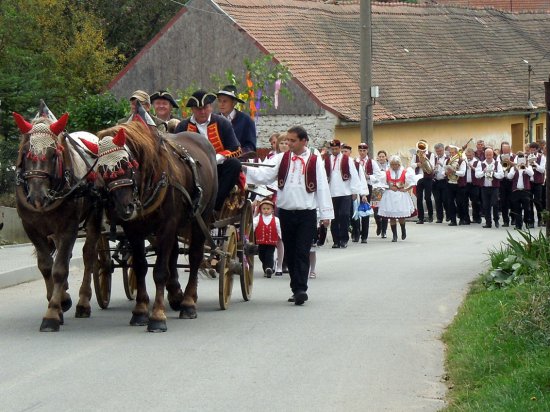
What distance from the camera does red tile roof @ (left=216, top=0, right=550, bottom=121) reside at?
39.5 meters

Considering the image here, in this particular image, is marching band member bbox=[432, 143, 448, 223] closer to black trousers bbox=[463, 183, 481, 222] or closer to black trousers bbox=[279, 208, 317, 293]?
black trousers bbox=[463, 183, 481, 222]

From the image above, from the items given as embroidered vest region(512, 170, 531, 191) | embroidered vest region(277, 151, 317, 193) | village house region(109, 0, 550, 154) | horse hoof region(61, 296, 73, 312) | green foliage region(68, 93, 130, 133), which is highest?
village house region(109, 0, 550, 154)

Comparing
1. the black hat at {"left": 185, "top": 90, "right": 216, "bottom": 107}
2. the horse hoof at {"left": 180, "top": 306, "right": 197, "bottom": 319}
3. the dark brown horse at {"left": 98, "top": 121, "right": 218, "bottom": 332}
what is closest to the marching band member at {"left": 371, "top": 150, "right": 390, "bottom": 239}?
the black hat at {"left": 185, "top": 90, "right": 216, "bottom": 107}

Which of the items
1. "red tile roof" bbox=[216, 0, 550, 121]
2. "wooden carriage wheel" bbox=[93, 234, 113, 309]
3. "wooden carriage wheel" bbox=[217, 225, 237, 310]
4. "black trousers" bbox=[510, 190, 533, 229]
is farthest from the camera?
"red tile roof" bbox=[216, 0, 550, 121]

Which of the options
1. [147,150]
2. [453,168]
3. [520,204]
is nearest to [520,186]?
[520,204]

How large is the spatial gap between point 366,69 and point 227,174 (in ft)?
51.7

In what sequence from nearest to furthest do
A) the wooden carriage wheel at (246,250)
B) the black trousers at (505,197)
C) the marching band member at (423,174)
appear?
the wooden carriage wheel at (246,250) < the black trousers at (505,197) < the marching band member at (423,174)

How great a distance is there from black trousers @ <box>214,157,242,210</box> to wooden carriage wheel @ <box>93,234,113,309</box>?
56.0 inches

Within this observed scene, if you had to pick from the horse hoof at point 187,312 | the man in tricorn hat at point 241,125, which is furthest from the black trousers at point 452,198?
the horse hoof at point 187,312

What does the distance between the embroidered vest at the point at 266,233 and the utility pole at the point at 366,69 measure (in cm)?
1209

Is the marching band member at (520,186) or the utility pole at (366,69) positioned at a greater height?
the utility pole at (366,69)

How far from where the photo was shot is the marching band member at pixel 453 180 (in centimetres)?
3011

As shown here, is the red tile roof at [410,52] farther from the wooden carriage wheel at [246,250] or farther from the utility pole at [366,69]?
the wooden carriage wheel at [246,250]

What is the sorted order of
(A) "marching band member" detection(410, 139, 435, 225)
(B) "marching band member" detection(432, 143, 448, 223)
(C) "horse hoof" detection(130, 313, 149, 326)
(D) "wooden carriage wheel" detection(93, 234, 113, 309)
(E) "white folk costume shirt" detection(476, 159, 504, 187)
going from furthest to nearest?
(B) "marching band member" detection(432, 143, 448, 223) → (A) "marching band member" detection(410, 139, 435, 225) → (E) "white folk costume shirt" detection(476, 159, 504, 187) → (D) "wooden carriage wheel" detection(93, 234, 113, 309) → (C) "horse hoof" detection(130, 313, 149, 326)
